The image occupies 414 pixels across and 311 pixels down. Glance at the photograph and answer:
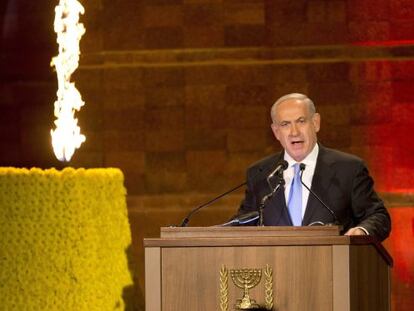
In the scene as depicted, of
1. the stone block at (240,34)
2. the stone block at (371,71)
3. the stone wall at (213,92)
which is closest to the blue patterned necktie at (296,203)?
the stone wall at (213,92)

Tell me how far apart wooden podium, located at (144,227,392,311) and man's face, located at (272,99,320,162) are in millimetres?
1091

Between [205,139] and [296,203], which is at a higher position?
[205,139]

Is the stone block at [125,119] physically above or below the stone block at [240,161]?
above

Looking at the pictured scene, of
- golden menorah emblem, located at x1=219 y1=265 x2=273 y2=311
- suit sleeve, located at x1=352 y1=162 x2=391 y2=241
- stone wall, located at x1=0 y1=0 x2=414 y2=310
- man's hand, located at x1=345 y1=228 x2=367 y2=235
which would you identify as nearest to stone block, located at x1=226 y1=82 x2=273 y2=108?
stone wall, located at x1=0 y1=0 x2=414 y2=310

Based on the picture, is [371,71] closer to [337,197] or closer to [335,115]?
[335,115]

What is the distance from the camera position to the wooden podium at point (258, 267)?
4.16 meters

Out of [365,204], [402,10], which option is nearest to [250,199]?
[365,204]

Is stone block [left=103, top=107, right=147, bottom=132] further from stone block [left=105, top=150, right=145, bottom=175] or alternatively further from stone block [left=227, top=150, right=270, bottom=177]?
stone block [left=227, top=150, right=270, bottom=177]

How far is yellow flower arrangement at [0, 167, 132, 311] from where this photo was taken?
21.3 ft

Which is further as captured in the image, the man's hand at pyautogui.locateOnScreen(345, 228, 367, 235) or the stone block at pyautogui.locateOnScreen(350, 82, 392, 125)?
the stone block at pyautogui.locateOnScreen(350, 82, 392, 125)

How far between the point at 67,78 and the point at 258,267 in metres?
5.18

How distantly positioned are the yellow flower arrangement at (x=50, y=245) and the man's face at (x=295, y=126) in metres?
1.70

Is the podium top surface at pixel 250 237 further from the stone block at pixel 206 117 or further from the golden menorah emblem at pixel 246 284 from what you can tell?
the stone block at pixel 206 117

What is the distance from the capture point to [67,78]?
357 inches
